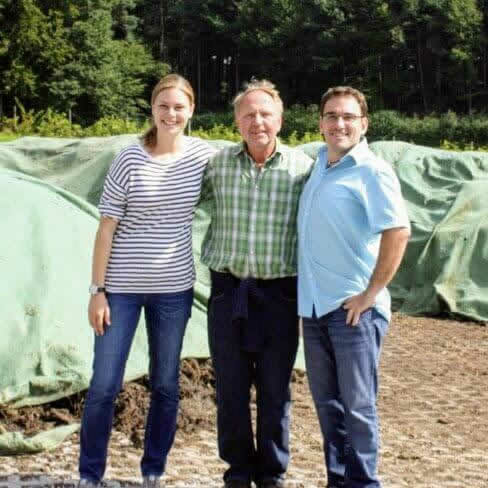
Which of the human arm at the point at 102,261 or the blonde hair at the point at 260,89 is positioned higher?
the blonde hair at the point at 260,89

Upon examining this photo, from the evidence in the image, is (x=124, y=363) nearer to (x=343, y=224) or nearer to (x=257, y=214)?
(x=257, y=214)

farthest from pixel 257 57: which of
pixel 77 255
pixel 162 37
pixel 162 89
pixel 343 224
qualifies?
pixel 343 224

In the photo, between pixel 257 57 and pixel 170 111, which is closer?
pixel 170 111

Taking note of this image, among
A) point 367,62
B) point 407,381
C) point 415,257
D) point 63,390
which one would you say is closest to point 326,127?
point 63,390

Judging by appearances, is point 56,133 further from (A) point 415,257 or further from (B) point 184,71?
(B) point 184,71

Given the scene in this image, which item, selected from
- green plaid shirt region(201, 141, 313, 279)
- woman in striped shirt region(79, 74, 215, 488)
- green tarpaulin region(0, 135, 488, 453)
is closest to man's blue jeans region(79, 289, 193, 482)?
woman in striped shirt region(79, 74, 215, 488)

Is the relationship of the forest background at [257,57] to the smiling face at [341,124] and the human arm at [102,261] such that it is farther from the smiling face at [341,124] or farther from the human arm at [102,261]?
the smiling face at [341,124]

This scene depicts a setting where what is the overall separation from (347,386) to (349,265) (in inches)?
16.7

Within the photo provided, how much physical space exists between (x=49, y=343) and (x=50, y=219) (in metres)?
1.09

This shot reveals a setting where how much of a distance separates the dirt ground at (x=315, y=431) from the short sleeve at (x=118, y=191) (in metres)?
1.27

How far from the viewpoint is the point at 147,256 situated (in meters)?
3.79

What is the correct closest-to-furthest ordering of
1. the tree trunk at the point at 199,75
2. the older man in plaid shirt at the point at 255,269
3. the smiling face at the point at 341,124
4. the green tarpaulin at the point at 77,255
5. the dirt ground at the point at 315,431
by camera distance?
1. the smiling face at the point at 341,124
2. the older man in plaid shirt at the point at 255,269
3. the dirt ground at the point at 315,431
4. the green tarpaulin at the point at 77,255
5. the tree trunk at the point at 199,75

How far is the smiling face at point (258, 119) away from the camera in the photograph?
Answer: 3.76 metres

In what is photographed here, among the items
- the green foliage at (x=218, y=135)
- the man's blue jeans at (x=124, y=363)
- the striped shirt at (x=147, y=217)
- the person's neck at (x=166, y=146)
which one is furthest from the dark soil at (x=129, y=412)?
the green foliage at (x=218, y=135)
